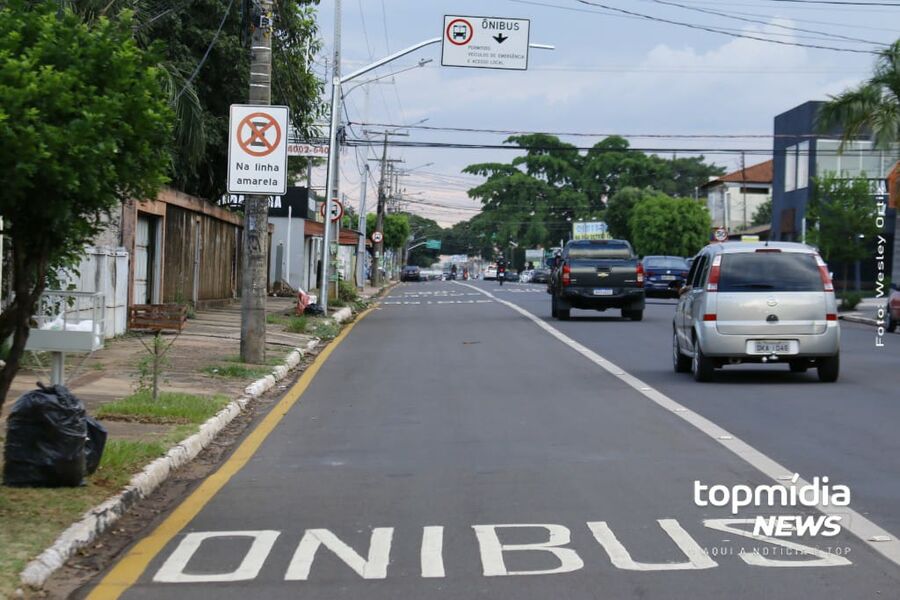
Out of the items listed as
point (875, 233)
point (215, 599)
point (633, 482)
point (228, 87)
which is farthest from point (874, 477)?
point (875, 233)

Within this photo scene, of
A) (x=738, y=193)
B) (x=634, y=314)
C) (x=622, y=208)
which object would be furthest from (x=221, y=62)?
(x=622, y=208)

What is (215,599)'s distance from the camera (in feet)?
20.9

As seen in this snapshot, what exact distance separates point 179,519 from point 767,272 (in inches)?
395

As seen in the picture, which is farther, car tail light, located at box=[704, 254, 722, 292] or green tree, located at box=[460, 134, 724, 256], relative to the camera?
green tree, located at box=[460, 134, 724, 256]

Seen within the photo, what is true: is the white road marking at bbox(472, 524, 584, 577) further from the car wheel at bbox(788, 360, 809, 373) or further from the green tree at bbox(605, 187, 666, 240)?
the green tree at bbox(605, 187, 666, 240)

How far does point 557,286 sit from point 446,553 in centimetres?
2538

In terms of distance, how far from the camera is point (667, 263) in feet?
161

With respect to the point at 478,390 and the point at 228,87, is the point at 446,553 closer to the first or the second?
the point at 478,390

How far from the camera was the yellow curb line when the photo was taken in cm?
671

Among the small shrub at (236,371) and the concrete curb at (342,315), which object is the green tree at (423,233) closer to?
the concrete curb at (342,315)

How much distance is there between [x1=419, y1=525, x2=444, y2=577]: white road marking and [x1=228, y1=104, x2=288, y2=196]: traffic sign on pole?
10444 millimetres

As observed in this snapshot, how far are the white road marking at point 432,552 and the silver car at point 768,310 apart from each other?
909cm

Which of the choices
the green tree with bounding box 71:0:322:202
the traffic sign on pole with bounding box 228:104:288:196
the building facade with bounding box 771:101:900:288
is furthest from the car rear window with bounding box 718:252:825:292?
the building facade with bounding box 771:101:900:288

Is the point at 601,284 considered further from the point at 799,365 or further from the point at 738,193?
the point at 738,193
